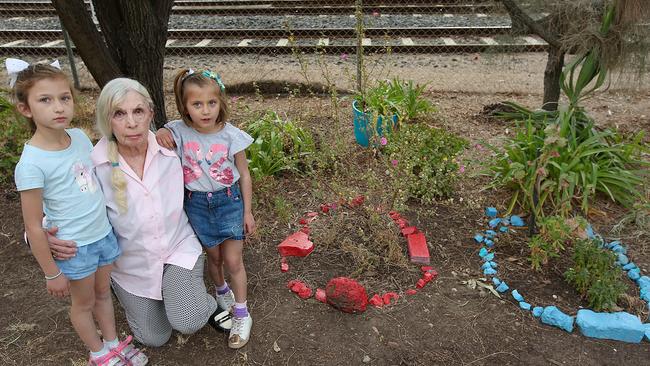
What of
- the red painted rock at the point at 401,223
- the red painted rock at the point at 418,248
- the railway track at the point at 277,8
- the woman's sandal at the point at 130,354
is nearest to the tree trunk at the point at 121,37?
the woman's sandal at the point at 130,354

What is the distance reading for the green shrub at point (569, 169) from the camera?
12.3 ft

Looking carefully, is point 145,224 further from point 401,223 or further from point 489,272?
point 489,272

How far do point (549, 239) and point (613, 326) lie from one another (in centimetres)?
78

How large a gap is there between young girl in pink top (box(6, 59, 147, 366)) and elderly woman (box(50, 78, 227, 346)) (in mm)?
79

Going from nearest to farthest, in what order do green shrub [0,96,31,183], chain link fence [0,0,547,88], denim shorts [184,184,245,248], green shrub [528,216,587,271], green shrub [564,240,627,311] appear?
denim shorts [184,184,245,248] → green shrub [564,240,627,311] → green shrub [528,216,587,271] → green shrub [0,96,31,183] → chain link fence [0,0,547,88]

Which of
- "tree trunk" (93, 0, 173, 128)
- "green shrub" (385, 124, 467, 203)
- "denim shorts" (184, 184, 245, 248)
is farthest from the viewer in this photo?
"green shrub" (385, 124, 467, 203)

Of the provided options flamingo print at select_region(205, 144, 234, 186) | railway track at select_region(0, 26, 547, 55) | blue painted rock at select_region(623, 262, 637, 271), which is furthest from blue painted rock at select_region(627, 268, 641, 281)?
railway track at select_region(0, 26, 547, 55)

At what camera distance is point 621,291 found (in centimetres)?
301

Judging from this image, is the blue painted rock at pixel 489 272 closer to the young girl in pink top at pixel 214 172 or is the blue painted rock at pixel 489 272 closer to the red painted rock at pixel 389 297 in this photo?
the red painted rock at pixel 389 297

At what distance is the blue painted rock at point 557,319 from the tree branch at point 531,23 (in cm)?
281

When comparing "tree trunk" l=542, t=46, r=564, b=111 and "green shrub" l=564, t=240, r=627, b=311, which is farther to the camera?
"tree trunk" l=542, t=46, r=564, b=111

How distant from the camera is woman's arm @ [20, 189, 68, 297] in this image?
2.21 metres

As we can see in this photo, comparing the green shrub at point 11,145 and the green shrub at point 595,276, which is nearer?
the green shrub at point 595,276

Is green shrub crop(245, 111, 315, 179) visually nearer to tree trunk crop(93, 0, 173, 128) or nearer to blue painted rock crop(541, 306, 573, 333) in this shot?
tree trunk crop(93, 0, 173, 128)
